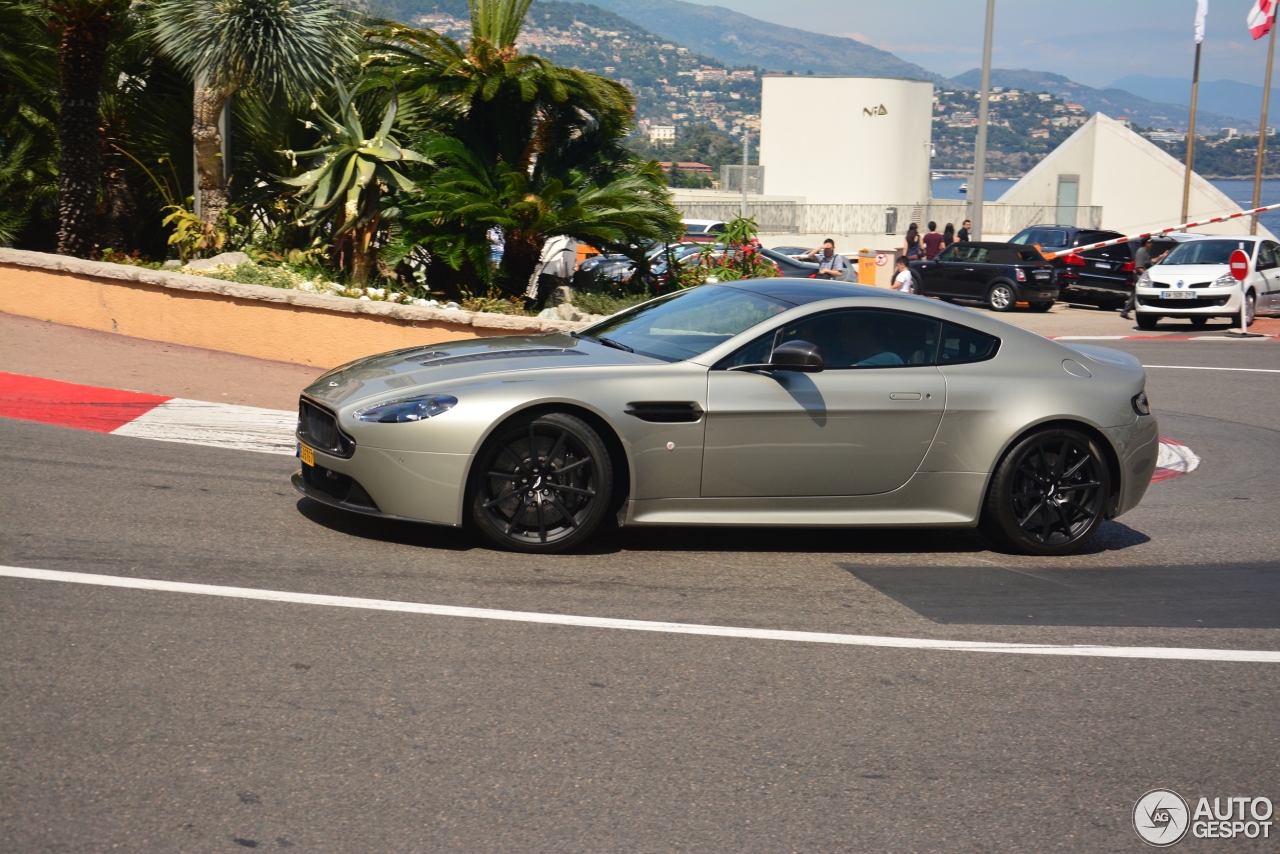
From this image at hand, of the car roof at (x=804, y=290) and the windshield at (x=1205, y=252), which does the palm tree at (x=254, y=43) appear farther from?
the windshield at (x=1205, y=252)

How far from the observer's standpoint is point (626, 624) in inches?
219

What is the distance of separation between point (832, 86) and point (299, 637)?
61.1 metres

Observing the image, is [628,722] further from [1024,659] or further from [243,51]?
[243,51]

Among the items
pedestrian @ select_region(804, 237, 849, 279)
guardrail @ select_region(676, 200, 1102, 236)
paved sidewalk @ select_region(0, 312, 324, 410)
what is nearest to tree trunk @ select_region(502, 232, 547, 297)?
paved sidewalk @ select_region(0, 312, 324, 410)

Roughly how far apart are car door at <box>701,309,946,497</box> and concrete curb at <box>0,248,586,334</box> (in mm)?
4253

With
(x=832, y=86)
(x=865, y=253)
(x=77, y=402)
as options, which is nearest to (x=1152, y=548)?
(x=77, y=402)

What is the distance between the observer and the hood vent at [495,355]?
691cm

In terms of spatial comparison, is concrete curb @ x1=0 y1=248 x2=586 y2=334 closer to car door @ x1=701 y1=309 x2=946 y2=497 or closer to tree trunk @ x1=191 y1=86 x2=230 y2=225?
tree trunk @ x1=191 y1=86 x2=230 y2=225

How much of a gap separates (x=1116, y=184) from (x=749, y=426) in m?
51.0

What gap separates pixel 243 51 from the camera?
13.3 meters

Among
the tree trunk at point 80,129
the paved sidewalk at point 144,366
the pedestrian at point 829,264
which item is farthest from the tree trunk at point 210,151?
the pedestrian at point 829,264

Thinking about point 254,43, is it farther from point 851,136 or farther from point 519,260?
point 851,136

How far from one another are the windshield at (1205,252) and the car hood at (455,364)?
1996cm

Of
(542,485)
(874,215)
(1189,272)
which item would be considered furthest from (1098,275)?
(542,485)
